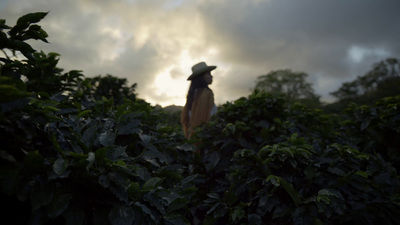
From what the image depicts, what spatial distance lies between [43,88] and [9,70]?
0.78m

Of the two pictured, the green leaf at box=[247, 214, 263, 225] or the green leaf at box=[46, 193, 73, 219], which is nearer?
the green leaf at box=[46, 193, 73, 219]

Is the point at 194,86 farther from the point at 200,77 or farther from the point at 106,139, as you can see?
the point at 106,139

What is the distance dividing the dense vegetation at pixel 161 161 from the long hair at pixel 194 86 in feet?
5.23

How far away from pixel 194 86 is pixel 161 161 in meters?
3.65

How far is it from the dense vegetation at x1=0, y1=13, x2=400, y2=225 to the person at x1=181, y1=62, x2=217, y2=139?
1249 mm

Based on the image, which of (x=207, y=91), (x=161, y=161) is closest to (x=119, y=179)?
(x=161, y=161)

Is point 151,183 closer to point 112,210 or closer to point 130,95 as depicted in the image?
point 112,210

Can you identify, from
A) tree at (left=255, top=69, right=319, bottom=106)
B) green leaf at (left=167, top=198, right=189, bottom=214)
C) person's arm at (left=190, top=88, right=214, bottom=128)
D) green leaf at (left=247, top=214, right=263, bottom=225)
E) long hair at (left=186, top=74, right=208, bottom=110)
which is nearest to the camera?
green leaf at (left=167, top=198, right=189, bottom=214)

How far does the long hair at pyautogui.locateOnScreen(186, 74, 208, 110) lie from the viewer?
539 centimetres

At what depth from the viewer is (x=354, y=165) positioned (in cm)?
252

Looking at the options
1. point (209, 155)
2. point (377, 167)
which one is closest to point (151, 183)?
point (209, 155)

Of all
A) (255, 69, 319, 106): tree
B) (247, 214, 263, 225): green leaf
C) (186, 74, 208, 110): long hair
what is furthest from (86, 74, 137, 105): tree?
(255, 69, 319, 106): tree

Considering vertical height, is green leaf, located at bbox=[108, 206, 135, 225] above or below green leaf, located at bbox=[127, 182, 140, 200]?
below

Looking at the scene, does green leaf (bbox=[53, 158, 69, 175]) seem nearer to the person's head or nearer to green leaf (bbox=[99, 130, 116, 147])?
green leaf (bbox=[99, 130, 116, 147])
